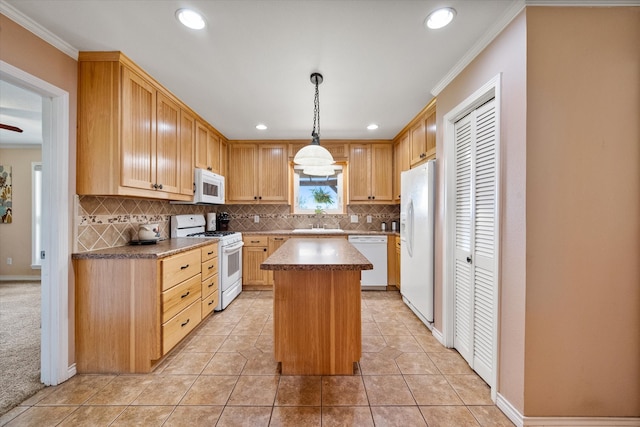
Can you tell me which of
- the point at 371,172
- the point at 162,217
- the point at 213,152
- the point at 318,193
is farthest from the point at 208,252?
the point at 371,172

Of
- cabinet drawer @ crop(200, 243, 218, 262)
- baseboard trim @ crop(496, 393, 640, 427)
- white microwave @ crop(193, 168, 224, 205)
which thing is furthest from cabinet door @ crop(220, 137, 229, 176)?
baseboard trim @ crop(496, 393, 640, 427)

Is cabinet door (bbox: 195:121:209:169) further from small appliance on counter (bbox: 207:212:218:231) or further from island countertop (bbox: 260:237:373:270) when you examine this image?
island countertop (bbox: 260:237:373:270)

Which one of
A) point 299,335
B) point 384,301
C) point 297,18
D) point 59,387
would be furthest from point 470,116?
point 59,387

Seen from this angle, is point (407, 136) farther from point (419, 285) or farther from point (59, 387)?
point (59, 387)

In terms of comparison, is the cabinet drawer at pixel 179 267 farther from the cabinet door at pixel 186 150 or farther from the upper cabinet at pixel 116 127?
the cabinet door at pixel 186 150

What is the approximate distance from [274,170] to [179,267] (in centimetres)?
234

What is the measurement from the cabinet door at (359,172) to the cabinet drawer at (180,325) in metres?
2.73

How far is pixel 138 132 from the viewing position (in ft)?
7.06

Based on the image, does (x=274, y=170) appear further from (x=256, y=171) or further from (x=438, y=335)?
(x=438, y=335)

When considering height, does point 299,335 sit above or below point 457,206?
below

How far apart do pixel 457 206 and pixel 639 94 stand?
45.2 inches

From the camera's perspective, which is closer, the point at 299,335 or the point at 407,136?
the point at 299,335

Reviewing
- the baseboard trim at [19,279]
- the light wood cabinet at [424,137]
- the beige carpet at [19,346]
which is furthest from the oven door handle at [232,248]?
the baseboard trim at [19,279]

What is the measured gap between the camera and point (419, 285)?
9.17 feet
